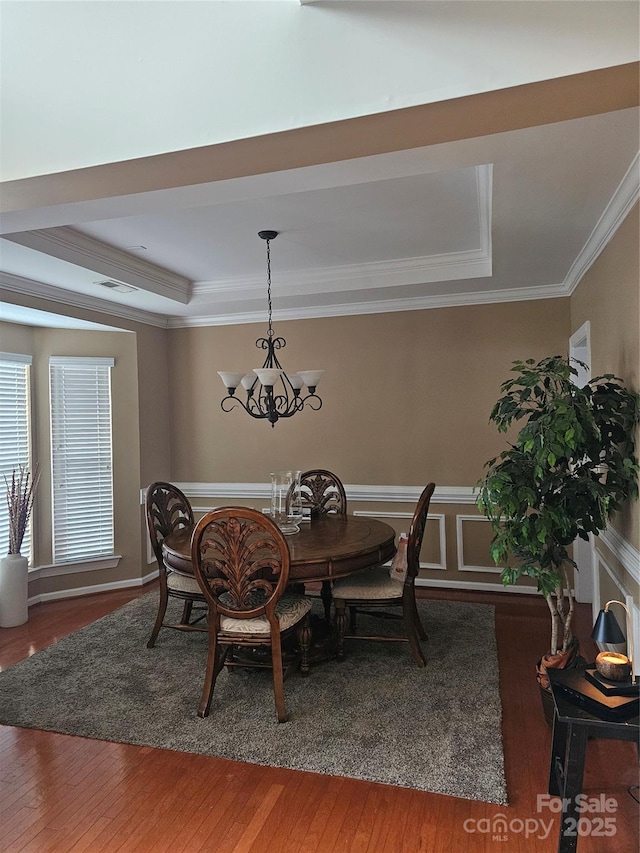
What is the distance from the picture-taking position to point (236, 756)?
2.43 metres

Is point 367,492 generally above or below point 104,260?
below

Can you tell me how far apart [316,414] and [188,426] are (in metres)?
1.30

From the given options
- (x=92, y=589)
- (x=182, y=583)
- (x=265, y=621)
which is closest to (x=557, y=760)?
(x=265, y=621)

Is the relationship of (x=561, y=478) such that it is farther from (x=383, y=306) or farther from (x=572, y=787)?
(x=383, y=306)

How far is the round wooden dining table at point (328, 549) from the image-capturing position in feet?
9.46

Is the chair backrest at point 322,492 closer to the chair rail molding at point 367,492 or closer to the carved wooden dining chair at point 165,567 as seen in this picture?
the chair rail molding at point 367,492

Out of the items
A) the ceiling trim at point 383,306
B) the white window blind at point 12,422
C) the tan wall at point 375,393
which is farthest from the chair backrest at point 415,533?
the white window blind at point 12,422

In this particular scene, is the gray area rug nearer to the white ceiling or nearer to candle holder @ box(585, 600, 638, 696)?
candle holder @ box(585, 600, 638, 696)

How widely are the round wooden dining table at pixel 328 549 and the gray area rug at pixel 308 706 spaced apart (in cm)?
62

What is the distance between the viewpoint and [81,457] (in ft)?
16.0

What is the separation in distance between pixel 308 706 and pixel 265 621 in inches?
19.4

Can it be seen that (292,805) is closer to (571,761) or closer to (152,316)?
(571,761)

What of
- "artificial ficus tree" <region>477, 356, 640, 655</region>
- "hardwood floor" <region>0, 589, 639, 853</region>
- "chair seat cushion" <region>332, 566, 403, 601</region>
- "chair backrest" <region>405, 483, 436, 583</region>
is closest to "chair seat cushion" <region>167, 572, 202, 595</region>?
"chair seat cushion" <region>332, 566, 403, 601</region>

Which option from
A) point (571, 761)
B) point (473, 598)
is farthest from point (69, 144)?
point (473, 598)
